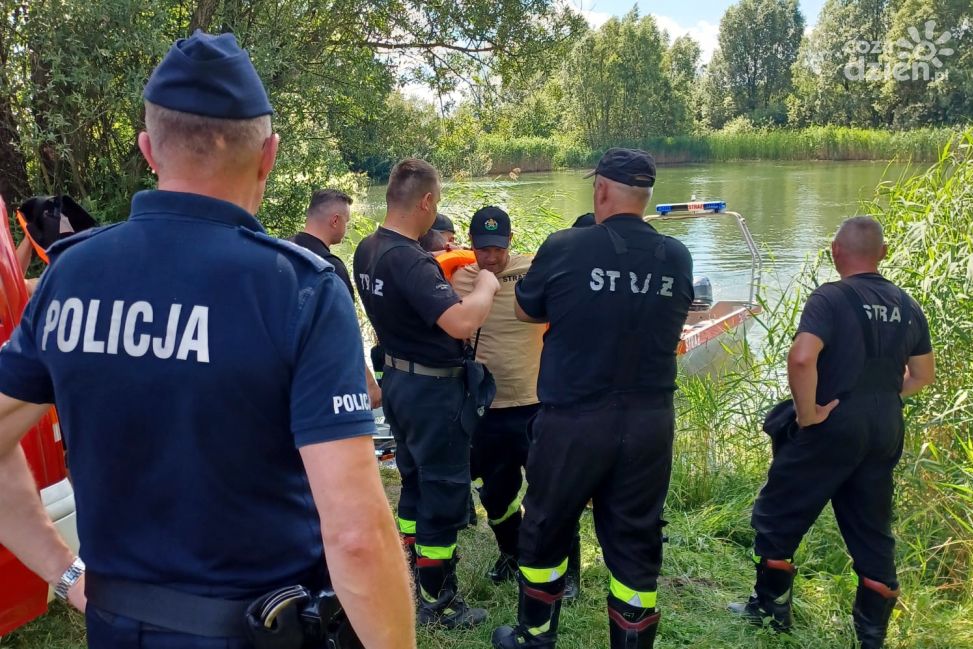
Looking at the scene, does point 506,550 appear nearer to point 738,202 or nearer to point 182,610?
point 182,610

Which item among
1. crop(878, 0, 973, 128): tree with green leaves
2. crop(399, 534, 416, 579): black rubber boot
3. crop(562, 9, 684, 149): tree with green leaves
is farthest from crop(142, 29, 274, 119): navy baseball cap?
crop(878, 0, 973, 128): tree with green leaves

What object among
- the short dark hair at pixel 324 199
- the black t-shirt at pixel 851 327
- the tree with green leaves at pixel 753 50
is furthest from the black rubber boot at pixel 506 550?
the tree with green leaves at pixel 753 50

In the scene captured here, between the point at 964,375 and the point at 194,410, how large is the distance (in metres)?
4.21

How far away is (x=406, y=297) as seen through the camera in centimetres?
315

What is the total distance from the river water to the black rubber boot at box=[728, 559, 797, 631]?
1956 millimetres

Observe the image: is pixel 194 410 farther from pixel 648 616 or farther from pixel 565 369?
pixel 648 616

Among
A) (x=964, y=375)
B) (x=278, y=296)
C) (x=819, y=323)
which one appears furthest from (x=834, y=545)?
(x=278, y=296)

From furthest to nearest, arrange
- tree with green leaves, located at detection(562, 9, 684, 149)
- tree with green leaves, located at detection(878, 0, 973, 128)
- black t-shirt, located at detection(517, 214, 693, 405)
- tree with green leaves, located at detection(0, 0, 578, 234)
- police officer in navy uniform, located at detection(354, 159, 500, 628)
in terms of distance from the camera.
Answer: tree with green leaves, located at detection(562, 9, 684, 149) < tree with green leaves, located at detection(878, 0, 973, 128) < tree with green leaves, located at detection(0, 0, 578, 234) < police officer in navy uniform, located at detection(354, 159, 500, 628) < black t-shirt, located at detection(517, 214, 693, 405)

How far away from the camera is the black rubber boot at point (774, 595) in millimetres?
3281

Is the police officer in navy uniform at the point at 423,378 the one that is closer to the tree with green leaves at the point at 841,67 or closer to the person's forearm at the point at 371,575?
the person's forearm at the point at 371,575

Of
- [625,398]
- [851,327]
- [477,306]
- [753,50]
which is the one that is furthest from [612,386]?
[753,50]

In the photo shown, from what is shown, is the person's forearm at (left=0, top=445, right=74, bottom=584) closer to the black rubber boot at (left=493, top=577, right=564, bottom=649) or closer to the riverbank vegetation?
the black rubber boot at (left=493, top=577, right=564, bottom=649)

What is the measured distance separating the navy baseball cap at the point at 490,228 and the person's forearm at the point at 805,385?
1311mm

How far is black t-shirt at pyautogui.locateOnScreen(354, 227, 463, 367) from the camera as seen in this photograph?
309 cm
